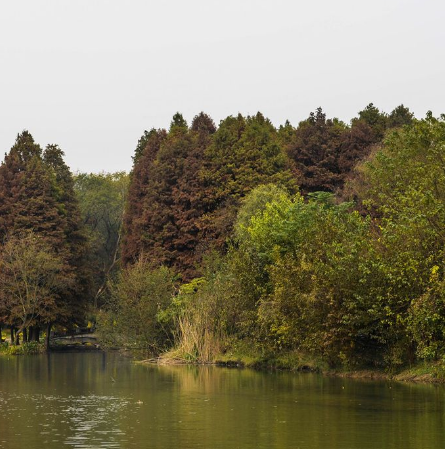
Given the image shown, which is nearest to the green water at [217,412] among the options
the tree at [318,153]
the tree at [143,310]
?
the tree at [143,310]

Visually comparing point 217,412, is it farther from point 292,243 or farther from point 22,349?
point 22,349

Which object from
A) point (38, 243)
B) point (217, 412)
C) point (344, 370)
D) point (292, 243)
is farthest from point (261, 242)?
point (38, 243)

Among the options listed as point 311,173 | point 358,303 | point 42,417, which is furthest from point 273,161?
point 42,417

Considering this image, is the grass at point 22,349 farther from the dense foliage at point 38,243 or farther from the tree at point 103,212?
the tree at point 103,212

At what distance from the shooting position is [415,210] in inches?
1390

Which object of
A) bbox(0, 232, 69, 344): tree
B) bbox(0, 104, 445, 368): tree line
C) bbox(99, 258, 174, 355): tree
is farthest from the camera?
bbox(0, 232, 69, 344): tree

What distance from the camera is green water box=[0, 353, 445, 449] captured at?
20.8 m

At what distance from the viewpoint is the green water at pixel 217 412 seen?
2077 centimetres

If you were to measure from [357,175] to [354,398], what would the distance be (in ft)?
114

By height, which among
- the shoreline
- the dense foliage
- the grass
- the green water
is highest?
the dense foliage

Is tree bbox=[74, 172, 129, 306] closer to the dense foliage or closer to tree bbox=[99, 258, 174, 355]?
the dense foliage

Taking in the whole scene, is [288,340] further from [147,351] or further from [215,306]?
[147,351]

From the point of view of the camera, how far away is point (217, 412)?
26469 mm

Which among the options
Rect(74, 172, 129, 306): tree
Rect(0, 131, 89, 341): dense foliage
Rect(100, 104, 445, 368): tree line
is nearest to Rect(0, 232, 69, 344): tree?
Result: Rect(0, 131, 89, 341): dense foliage
